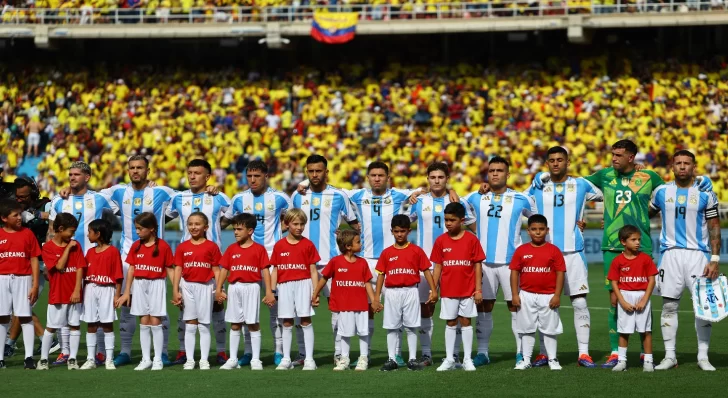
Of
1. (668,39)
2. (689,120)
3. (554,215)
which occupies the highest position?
(668,39)

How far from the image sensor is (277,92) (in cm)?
3122

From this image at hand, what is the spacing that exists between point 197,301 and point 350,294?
5.30 feet

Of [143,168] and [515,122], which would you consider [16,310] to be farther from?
[515,122]

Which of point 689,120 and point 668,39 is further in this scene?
point 668,39

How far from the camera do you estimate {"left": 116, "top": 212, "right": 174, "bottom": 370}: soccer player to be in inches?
472

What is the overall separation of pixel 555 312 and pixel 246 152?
1880 cm

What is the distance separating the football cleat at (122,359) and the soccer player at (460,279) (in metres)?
3.42

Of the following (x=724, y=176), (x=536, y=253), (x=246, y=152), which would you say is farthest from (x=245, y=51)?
(x=536, y=253)

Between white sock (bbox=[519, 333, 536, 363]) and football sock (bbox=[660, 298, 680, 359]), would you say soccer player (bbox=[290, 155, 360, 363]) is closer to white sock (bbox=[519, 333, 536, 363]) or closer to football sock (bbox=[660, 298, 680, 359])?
white sock (bbox=[519, 333, 536, 363])

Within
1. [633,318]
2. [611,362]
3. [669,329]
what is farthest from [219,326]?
[669,329]

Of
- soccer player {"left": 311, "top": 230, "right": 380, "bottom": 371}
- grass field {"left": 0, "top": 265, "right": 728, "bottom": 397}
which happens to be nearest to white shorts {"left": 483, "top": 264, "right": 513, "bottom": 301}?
grass field {"left": 0, "top": 265, "right": 728, "bottom": 397}

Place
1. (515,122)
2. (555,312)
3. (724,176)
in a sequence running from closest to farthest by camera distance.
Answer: (555,312) → (724,176) → (515,122)

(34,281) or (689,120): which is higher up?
(689,120)

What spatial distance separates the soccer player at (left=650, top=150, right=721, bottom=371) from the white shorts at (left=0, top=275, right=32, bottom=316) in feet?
21.4
